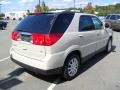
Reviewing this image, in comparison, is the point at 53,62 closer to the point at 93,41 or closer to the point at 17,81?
the point at 17,81

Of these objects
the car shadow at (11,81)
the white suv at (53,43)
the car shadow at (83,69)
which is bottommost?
the car shadow at (83,69)

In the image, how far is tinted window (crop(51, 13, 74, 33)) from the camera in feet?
16.9

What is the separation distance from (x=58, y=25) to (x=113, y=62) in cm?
335

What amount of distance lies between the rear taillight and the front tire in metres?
0.72

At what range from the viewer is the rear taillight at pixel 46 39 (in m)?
4.95

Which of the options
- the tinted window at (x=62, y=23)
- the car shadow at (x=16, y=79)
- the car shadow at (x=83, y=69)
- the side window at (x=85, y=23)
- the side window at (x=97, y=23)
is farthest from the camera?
the side window at (x=97, y=23)

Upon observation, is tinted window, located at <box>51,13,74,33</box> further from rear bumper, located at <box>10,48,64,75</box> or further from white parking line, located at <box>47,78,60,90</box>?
white parking line, located at <box>47,78,60,90</box>

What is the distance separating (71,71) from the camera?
227 inches

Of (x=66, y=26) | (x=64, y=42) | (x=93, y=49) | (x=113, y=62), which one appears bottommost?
(x=113, y=62)

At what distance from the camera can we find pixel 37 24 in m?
5.43

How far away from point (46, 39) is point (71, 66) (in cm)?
122

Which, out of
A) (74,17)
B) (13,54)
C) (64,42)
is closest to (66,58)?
(64,42)

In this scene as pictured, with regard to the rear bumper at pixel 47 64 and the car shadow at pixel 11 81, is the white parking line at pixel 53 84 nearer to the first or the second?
the rear bumper at pixel 47 64

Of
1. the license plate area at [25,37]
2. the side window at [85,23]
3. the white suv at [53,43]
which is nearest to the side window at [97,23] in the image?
the side window at [85,23]
